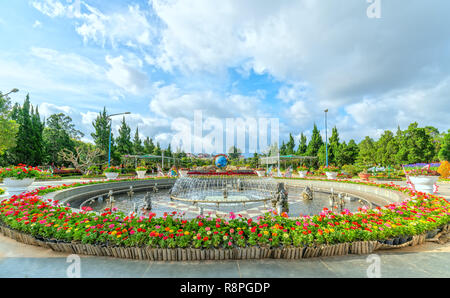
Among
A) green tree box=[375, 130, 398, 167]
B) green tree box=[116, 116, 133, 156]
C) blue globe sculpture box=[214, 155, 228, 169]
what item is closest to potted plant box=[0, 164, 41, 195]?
blue globe sculpture box=[214, 155, 228, 169]

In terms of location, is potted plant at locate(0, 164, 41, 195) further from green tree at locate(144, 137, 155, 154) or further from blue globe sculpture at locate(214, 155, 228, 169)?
green tree at locate(144, 137, 155, 154)

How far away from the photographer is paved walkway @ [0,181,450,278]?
3330 mm

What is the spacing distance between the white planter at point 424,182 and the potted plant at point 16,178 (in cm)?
1798

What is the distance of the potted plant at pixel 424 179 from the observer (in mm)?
8516

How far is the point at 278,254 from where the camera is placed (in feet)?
12.7

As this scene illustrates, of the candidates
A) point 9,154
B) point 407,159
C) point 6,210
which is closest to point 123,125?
point 9,154

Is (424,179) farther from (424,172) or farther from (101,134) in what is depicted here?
(101,134)

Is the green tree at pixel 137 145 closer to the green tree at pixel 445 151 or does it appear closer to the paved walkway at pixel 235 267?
the paved walkway at pixel 235 267

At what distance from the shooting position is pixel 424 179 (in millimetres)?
8602

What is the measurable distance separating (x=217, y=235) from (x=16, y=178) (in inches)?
414

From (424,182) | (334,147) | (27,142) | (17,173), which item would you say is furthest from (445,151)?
(27,142)

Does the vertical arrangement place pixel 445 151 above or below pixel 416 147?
below

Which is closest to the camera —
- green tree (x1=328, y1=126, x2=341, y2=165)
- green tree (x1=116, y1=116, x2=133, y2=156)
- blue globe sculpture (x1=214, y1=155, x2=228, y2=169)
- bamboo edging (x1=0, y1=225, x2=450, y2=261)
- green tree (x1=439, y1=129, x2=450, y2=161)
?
bamboo edging (x1=0, y1=225, x2=450, y2=261)
